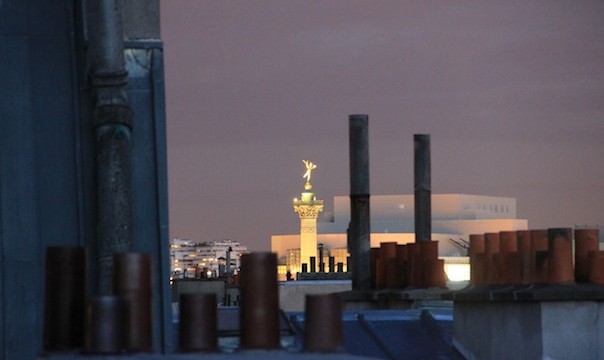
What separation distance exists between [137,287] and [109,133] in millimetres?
5127

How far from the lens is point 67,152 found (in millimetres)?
20797

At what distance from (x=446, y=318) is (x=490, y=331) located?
5.84 meters

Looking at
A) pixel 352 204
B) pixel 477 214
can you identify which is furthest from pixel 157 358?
pixel 477 214

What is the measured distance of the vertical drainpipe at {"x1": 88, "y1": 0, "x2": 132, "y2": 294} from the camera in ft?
59.0

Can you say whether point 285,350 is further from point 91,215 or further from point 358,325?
point 358,325

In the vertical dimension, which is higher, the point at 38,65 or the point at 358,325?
the point at 38,65

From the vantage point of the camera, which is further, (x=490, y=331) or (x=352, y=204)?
(x=352, y=204)

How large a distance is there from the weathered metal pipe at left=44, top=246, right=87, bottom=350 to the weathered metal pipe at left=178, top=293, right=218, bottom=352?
94 centimetres

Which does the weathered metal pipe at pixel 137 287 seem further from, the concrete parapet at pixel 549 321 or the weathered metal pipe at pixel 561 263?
the weathered metal pipe at pixel 561 263

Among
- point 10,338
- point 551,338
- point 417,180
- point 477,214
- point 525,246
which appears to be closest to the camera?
point 10,338

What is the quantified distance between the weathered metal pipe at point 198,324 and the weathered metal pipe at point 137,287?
1.18ft

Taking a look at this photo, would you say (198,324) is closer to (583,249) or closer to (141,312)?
(141,312)

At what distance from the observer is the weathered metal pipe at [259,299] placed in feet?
42.5

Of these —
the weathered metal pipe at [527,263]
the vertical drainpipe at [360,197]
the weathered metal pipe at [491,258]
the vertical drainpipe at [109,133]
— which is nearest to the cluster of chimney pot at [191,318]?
the vertical drainpipe at [109,133]
